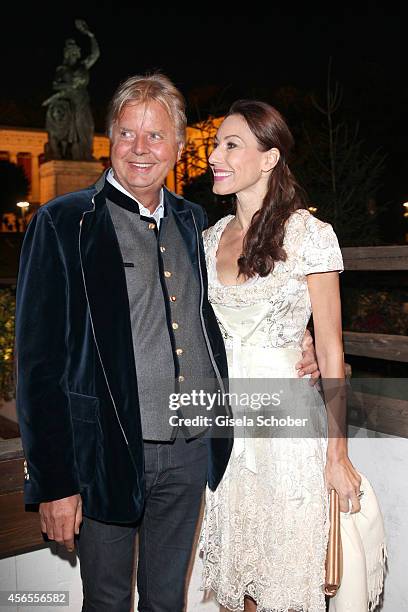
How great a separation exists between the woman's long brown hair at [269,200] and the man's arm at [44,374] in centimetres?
80

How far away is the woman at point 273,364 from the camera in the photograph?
2.62 m

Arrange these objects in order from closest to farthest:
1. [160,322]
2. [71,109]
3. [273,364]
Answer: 1. [160,322]
2. [273,364]
3. [71,109]

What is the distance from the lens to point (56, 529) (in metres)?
2.27

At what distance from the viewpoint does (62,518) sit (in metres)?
2.25

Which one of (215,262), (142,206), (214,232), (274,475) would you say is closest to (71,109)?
(214,232)

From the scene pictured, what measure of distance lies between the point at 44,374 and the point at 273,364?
36.9 inches

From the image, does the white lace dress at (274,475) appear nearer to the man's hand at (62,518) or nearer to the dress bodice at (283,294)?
the dress bodice at (283,294)

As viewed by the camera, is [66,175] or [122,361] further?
[66,175]

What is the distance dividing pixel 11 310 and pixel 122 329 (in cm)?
482

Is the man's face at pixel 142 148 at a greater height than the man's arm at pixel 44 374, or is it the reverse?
the man's face at pixel 142 148

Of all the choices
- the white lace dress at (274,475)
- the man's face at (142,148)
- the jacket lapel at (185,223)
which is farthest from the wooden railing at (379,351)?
the man's face at (142,148)

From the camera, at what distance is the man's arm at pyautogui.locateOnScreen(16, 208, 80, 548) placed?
222 cm

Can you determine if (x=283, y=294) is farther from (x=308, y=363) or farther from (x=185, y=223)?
(x=185, y=223)

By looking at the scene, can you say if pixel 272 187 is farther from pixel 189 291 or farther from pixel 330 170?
pixel 330 170
